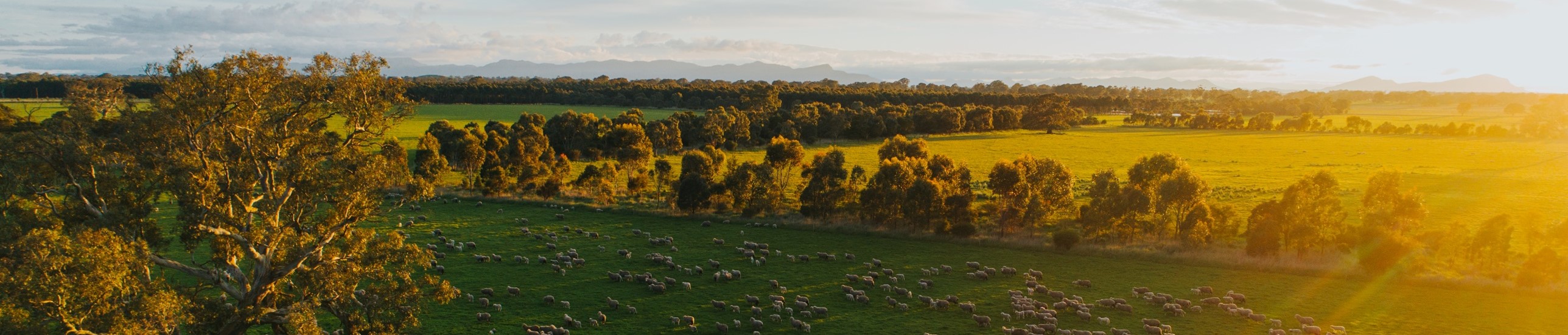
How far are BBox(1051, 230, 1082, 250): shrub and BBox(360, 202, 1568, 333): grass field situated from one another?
0.94 metres

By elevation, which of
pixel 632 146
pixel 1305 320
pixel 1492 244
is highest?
pixel 632 146

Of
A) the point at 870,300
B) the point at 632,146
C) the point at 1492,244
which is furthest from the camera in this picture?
the point at 632,146

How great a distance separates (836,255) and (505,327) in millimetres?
20901

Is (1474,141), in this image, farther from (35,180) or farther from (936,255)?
(35,180)

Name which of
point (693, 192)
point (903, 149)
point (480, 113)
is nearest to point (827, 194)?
point (693, 192)

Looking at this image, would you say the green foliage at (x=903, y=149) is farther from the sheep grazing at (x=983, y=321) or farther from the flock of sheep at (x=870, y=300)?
the sheep grazing at (x=983, y=321)

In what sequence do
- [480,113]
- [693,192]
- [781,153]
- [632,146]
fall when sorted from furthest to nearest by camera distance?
[480,113], [632,146], [781,153], [693,192]

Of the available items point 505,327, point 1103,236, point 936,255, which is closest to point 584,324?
point 505,327

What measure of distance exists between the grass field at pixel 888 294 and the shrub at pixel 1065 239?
37.0 inches

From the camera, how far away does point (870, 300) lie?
36.6 m

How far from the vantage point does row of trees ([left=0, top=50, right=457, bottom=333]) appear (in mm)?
19953

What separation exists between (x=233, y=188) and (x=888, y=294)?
85.9 feet

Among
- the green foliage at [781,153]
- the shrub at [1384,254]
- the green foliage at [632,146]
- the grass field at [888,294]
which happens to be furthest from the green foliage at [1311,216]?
the green foliage at [632,146]

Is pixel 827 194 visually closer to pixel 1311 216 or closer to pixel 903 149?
pixel 903 149
